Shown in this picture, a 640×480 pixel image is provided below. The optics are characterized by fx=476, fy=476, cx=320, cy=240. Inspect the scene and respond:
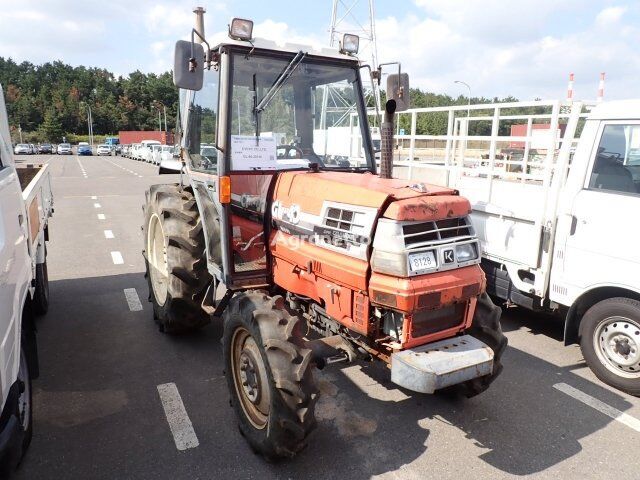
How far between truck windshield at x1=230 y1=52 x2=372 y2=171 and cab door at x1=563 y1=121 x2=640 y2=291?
2.08m

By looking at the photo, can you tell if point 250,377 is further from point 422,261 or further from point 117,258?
point 117,258

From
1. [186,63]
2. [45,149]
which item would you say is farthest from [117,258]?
[45,149]

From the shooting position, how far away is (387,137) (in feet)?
10.7

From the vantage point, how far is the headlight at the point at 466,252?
122 inches

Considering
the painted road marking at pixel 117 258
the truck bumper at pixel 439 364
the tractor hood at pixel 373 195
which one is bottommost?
the painted road marking at pixel 117 258

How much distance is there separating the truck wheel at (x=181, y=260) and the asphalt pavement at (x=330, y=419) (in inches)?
14.7

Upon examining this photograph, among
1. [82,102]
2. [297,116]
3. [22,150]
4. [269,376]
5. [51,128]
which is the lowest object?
[269,376]

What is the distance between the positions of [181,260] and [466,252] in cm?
248

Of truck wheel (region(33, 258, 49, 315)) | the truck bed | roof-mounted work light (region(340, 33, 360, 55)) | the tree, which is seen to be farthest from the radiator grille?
the tree

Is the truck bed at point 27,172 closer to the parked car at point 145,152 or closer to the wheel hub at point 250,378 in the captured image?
the wheel hub at point 250,378

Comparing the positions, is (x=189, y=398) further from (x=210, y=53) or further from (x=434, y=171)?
(x=434, y=171)

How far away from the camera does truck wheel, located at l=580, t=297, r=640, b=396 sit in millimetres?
4059

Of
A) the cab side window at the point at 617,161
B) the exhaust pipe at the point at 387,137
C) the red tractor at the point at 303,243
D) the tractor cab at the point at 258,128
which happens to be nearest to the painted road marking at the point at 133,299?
the red tractor at the point at 303,243

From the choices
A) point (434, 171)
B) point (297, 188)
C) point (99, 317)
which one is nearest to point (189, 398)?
point (297, 188)
